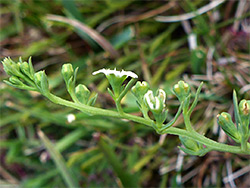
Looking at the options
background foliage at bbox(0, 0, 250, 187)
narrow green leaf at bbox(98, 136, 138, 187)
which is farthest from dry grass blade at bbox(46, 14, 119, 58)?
narrow green leaf at bbox(98, 136, 138, 187)

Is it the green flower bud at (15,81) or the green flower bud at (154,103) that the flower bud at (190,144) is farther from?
the green flower bud at (15,81)

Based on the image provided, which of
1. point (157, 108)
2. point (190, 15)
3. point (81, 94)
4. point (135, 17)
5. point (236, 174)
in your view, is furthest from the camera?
point (135, 17)

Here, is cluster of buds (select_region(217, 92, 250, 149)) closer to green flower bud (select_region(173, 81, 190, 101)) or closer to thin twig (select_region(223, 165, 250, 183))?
green flower bud (select_region(173, 81, 190, 101))

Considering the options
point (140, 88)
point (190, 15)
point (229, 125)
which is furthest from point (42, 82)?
point (190, 15)

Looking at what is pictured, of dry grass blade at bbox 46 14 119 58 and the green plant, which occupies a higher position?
dry grass blade at bbox 46 14 119 58

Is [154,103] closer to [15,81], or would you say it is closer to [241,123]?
[241,123]
